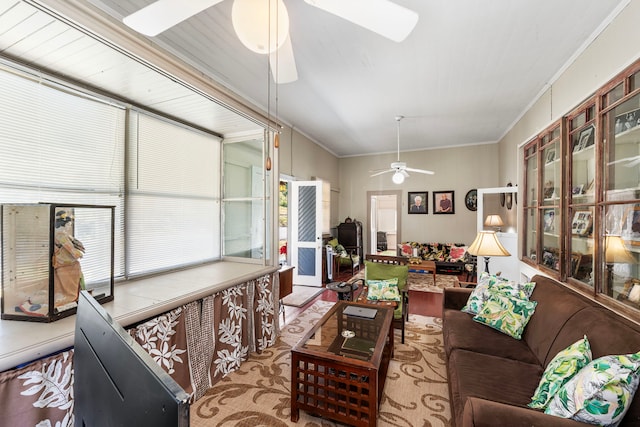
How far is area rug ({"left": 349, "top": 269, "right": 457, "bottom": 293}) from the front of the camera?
192 inches

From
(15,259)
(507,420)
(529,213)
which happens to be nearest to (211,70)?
(15,259)

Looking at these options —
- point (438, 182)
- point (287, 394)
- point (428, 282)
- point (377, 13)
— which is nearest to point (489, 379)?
point (287, 394)

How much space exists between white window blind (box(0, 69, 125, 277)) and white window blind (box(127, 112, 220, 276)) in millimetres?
122

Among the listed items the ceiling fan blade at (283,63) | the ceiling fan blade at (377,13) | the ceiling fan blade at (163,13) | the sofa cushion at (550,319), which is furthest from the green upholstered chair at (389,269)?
the ceiling fan blade at (163,13)

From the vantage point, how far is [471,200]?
6312 millimetres

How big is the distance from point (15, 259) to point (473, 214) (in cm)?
723

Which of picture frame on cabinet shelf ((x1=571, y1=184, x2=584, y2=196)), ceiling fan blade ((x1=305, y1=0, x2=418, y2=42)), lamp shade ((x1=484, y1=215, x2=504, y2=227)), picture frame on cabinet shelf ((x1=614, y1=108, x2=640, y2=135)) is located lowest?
lamp shade ((x1=484, y1=215, x2=504, y2=227))

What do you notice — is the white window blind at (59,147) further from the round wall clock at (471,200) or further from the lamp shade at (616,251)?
the round wall clock at (471,200)

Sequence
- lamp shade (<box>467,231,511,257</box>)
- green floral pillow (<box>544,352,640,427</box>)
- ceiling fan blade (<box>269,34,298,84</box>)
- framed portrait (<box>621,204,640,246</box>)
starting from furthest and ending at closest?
lamp shade (<box>467,231,511,257</box>) < framed portrait (<box>621,204,640,246</box>) < ceiling fan blade (<box>269,34,298,84</box>) < green floral pillow (<box>544,352,640,427</box>)

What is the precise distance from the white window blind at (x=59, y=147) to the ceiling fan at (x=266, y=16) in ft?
3.63

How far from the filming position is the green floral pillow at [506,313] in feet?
6.93

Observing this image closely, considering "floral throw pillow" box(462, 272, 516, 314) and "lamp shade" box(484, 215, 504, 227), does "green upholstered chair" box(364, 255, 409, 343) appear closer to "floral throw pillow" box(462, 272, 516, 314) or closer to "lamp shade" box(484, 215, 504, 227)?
"floral throw pillow" box(462, 272, 516, 314)

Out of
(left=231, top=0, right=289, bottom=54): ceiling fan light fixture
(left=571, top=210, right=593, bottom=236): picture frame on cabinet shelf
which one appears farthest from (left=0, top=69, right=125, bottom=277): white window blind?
(left=571, top=210, right=593, bottom=236): picture frame on cabinet shelf

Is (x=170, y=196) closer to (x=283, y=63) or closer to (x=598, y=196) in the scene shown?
(x=283, y=63)
